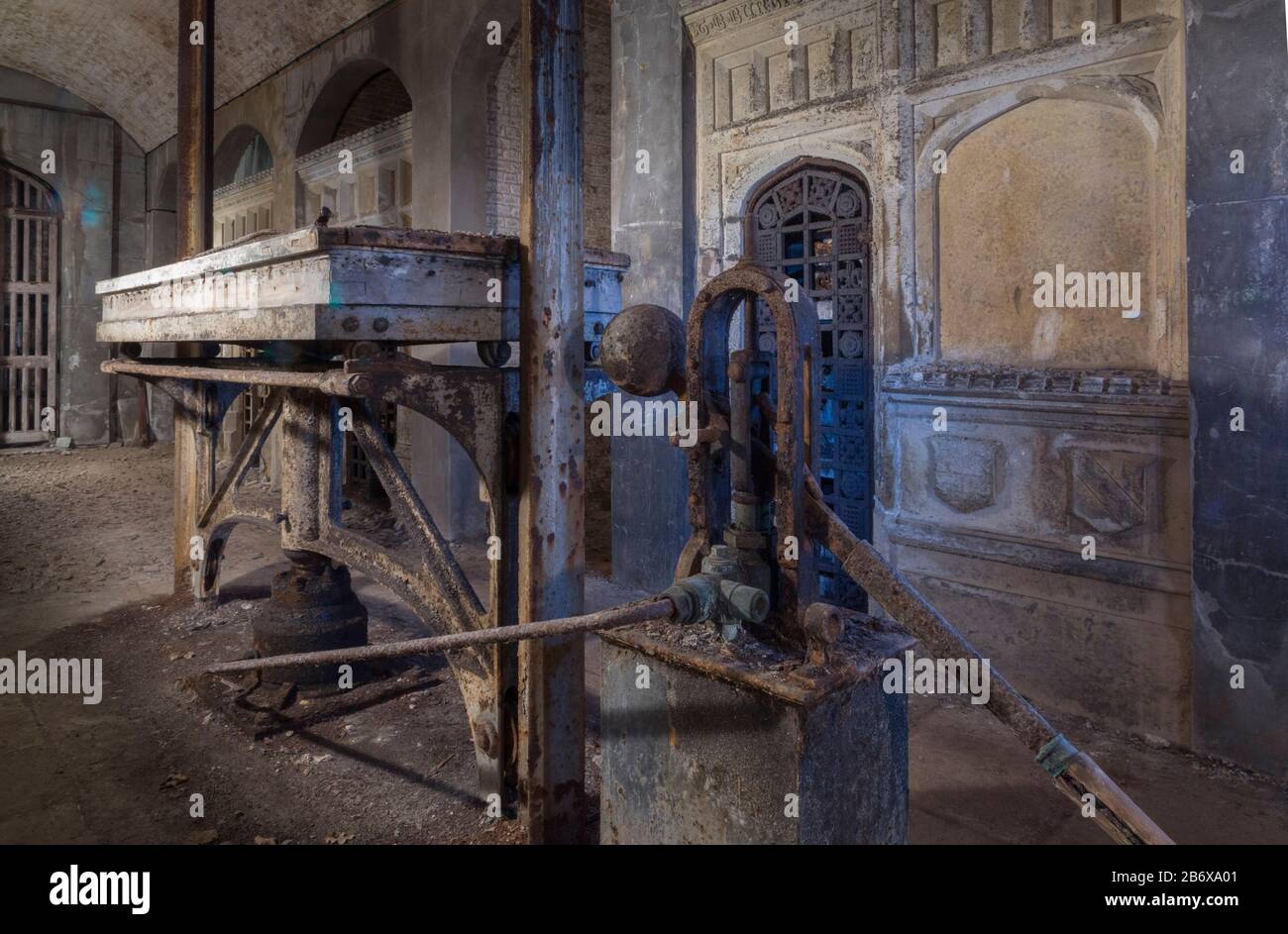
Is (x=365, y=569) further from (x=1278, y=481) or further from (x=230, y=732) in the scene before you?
(x=1278, y=481)

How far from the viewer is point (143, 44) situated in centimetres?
1137

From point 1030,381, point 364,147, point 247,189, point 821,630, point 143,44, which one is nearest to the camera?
point 821,630

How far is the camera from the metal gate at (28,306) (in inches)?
543

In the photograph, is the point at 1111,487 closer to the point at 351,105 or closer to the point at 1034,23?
the point at 1034,23

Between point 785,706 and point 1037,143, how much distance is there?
360 centimetres

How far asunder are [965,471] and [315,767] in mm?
3490

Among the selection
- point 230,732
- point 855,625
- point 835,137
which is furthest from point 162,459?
point 855,625

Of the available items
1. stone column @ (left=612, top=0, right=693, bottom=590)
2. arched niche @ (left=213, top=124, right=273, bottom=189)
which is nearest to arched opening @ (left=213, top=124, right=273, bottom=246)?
arched niche @ (left=213, top=124, right=273, bottom=189)

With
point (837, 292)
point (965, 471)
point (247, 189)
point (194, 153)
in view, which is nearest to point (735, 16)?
point (837, 292)

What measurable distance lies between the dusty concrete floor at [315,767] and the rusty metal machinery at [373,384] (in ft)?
1.25

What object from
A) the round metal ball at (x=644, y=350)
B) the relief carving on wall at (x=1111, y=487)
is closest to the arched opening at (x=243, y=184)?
the relief carving on wall at (x=1111, y=487)

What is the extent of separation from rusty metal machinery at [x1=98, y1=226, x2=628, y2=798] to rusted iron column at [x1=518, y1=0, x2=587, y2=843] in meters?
0.17

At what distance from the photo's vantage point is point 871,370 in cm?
514

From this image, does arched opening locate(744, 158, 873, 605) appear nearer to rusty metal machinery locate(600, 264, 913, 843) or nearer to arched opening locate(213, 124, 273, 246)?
rusty metal machinery locate(600, 264, 913, 843)
